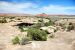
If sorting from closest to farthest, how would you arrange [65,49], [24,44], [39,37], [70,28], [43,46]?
[65,49], [43,46], [24,44], [39,37], [70,28]

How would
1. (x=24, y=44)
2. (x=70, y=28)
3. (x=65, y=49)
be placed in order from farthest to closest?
(x=70, y=28)
(x=24, y=44)
(x=65, y=49)

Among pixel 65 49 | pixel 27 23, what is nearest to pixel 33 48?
pixel 65 49

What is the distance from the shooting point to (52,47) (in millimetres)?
16516

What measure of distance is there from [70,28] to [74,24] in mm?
1936

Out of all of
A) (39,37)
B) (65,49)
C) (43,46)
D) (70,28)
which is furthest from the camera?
(70,28)

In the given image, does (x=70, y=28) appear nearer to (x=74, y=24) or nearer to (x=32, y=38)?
(x=74, y=24)

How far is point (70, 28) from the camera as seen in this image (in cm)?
3156

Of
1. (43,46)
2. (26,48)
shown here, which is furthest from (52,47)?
(26,48)

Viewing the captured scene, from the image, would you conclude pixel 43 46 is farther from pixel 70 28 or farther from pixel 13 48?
pixel 70 28

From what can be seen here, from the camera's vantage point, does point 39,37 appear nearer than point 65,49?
No

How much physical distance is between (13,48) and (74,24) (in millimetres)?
18480

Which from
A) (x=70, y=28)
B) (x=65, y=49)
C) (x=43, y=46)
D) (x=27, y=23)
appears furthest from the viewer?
(x=27, y=23)

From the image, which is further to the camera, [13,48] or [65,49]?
[13,48]

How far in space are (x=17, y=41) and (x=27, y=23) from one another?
72.7 ft
